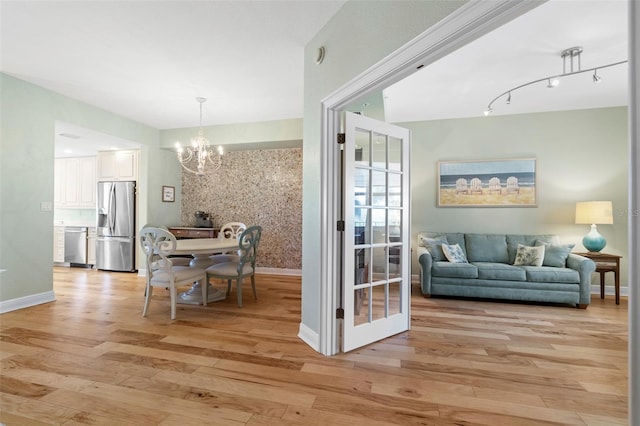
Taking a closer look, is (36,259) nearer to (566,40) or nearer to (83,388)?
(83,388)

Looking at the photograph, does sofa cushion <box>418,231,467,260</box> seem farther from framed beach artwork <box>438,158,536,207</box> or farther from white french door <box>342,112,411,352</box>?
white french door <box>342,112,411,352</box>

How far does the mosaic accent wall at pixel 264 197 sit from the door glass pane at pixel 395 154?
278 cm

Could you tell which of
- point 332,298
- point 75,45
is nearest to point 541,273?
point 332,298

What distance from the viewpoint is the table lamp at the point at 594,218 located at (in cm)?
378

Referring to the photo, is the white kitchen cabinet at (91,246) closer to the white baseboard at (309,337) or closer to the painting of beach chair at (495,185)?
the white baseboard at (309,337)

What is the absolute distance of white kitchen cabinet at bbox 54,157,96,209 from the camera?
237 inches

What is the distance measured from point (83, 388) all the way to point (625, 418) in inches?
124

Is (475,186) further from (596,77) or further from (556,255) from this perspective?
(596,77)

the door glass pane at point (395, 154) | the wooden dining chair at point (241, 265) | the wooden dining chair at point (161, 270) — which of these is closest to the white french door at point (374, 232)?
the door glass pane at point (395, 154)

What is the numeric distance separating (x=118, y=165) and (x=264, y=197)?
2872 millimetres

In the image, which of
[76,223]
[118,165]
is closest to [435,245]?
[118,165]

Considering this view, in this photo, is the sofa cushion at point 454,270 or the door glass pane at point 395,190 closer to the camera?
the door glass pane at point 395,190

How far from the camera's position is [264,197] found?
5406mm

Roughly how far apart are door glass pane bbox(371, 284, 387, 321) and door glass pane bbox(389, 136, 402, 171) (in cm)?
108
